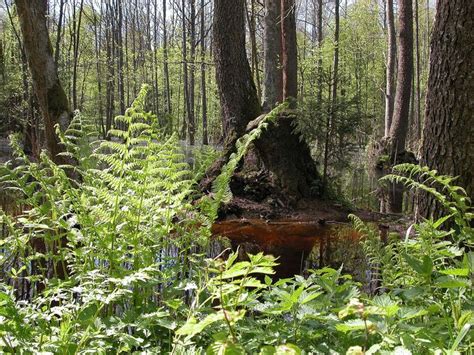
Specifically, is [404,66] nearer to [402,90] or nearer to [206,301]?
[402,90]

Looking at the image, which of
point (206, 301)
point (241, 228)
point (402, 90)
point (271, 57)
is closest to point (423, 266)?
point (206, 301)

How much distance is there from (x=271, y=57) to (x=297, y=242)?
13.4 ft

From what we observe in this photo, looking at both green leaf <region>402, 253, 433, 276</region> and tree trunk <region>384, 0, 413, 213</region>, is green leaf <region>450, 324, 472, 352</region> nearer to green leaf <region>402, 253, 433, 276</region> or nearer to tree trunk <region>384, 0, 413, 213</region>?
green leaf <region>402, 253, 433, 276</region>

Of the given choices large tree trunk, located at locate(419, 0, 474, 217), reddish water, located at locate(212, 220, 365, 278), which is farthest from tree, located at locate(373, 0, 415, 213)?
large tree trunk, located at locate(419, 0, 474, 217)

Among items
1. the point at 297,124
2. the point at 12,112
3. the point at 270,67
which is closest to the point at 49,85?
the point at 297,124

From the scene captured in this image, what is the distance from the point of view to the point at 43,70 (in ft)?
13.3

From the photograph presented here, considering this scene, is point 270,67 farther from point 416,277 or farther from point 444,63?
point 416,277

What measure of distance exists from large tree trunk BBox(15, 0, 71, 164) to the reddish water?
241cm

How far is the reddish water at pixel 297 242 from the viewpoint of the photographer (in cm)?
497

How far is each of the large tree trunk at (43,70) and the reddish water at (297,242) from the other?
2415mm

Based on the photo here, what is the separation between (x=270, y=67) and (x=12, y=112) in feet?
52.8

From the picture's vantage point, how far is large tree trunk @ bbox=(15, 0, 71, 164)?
12.9 feet

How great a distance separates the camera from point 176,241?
228cm

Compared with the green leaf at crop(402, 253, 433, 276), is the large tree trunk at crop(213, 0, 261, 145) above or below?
above
